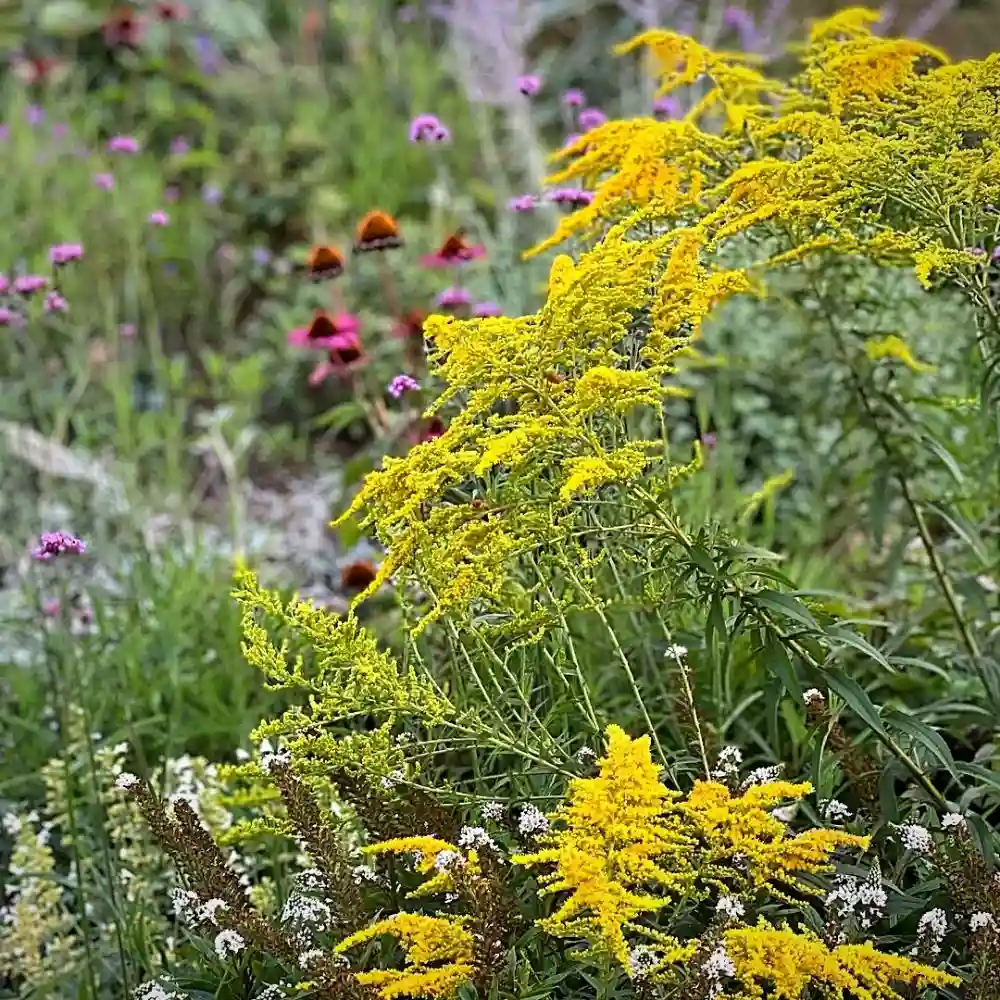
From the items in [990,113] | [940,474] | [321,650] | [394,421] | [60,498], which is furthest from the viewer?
[60,498]

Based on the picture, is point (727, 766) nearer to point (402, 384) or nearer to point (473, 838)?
point (473, 838)

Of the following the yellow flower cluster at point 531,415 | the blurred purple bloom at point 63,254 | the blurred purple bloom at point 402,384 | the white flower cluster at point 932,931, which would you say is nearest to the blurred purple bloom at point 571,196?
the blurred purple bloom at point 402,384

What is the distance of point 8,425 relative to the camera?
396 cm

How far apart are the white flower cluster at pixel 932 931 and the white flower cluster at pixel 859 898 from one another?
1.8 inches

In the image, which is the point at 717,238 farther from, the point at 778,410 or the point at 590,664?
the point at 778,410

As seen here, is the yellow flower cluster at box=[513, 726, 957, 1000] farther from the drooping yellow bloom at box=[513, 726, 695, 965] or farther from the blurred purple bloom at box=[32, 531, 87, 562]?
the blurred purple bloom at box=[32, 531, 87, 562]

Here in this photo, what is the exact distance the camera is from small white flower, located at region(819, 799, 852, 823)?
1606 millimetres

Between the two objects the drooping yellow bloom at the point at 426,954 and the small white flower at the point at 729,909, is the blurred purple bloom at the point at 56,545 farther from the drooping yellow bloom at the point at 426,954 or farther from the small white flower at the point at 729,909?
the small white flower at the point at 729,909

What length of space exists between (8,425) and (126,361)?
517 mm

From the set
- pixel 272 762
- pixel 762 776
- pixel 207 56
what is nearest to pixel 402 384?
pixel 272 762

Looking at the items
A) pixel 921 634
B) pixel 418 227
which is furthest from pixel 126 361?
pixel 921 634

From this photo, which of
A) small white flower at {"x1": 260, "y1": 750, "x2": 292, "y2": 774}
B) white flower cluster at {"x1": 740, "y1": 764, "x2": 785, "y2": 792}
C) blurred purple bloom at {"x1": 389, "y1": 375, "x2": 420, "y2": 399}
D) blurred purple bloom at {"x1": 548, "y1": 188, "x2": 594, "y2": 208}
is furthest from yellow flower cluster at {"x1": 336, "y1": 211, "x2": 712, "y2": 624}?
blurred purple bloom at {"x1": 548, "y1": 188, "x2": 594, "y2": 208}

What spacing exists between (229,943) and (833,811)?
691mm

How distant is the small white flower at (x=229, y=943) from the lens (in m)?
1.51
